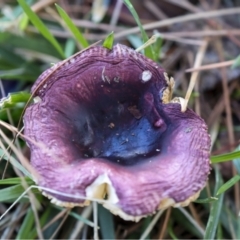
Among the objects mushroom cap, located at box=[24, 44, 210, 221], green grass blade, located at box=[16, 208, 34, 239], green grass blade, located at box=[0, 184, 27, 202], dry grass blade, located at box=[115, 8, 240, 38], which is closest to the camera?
mushroom cap, located at box=[24, 44, 210, 221]

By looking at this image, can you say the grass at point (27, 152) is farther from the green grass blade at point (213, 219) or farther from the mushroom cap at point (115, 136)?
the mushroom cap at point (115, 136)

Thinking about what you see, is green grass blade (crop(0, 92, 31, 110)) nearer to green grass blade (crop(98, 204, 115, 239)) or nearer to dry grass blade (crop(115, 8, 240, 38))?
green grass blade (crop(98, 204, 115, 239))

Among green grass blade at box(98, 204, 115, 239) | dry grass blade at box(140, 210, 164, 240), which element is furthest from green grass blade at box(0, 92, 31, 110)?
dry grass blade at box(140, 210, 164, 240)

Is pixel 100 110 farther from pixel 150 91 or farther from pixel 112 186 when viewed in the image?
pixel 112 186

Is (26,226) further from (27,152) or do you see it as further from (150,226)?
(150,226)

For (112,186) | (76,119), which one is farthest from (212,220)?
(76,119)

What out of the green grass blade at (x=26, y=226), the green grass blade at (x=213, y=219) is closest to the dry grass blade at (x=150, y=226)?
the green grass blade at (x=213, y=219)
